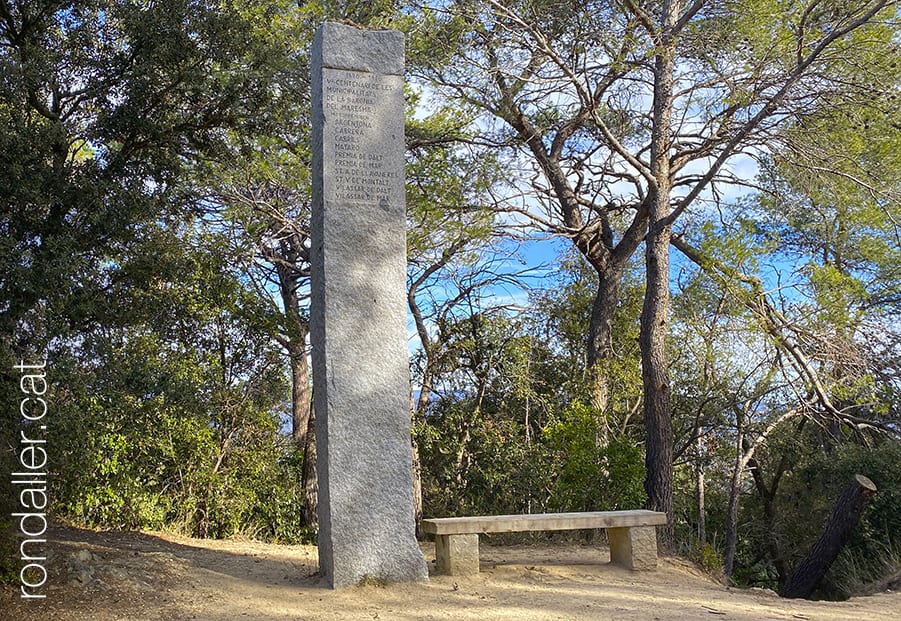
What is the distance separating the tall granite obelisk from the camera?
493cm

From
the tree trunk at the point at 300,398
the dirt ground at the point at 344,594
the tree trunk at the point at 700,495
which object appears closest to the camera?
the dirt ground at the point at 344,594

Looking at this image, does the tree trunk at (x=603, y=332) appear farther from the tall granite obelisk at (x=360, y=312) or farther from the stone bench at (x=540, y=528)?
the tall granite obelisk at (x=360, y=312)

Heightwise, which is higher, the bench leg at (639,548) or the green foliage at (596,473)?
the green foliage at (596,473)

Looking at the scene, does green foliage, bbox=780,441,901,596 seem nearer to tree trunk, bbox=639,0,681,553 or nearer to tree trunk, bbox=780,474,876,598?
tree trunk, bbox=780,474,876,598

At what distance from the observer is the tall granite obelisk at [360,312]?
493cm

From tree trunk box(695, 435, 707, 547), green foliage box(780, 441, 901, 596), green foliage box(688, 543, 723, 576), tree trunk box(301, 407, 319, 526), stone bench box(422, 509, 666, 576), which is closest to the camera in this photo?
stone bench box(422, 509, 666, 576)

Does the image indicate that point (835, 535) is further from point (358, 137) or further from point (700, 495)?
point (358, 137)

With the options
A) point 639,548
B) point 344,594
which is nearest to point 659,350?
point 639,548

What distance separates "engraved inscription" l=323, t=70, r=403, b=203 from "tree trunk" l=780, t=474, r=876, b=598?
206 inches

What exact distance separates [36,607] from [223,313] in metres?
4.44

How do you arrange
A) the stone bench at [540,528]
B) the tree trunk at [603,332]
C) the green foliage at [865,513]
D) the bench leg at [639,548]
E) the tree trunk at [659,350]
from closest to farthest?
the stone bench at [540,528], the bench leg at [639,548], the tree trunk at [659,350], the green foliage at [865,513], the tree trunk at [603,332]

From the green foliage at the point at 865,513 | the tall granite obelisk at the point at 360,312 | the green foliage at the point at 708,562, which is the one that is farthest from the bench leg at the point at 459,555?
the green foliage at the point at 865,513

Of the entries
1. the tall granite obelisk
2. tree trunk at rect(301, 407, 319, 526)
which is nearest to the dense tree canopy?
tree trunk at rect(301, 407, 319, 526)

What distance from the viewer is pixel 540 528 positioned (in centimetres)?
561
